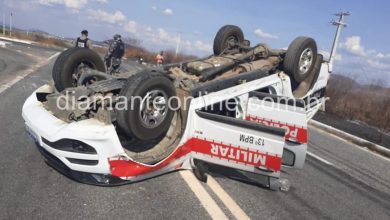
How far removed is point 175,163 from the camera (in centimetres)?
428

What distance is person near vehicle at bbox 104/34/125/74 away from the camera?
11.8 m

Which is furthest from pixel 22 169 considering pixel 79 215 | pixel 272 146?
pixel 272 146

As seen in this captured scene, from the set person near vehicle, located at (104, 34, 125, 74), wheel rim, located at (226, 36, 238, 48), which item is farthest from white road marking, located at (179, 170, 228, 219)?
person near vehicle, located at (104, 34, 125, 74)

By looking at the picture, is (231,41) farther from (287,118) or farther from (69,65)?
(69,65)

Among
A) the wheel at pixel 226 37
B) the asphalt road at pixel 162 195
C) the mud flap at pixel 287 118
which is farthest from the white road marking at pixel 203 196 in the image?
the wheel at pixel 226 37

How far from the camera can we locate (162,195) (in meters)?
3.84

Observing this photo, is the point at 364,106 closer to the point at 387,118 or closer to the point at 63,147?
the point at 387,118

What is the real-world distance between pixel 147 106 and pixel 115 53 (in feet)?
26.9

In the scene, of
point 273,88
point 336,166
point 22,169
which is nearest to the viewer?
point 22,169

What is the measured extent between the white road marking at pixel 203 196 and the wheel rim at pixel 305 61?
2.99 meters

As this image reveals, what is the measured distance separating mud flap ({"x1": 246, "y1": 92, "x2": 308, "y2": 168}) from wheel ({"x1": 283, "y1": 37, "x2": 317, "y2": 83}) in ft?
4.86

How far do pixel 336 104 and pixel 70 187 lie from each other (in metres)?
14.7

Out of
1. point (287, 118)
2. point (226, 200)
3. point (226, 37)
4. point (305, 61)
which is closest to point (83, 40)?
point (226, 37)
